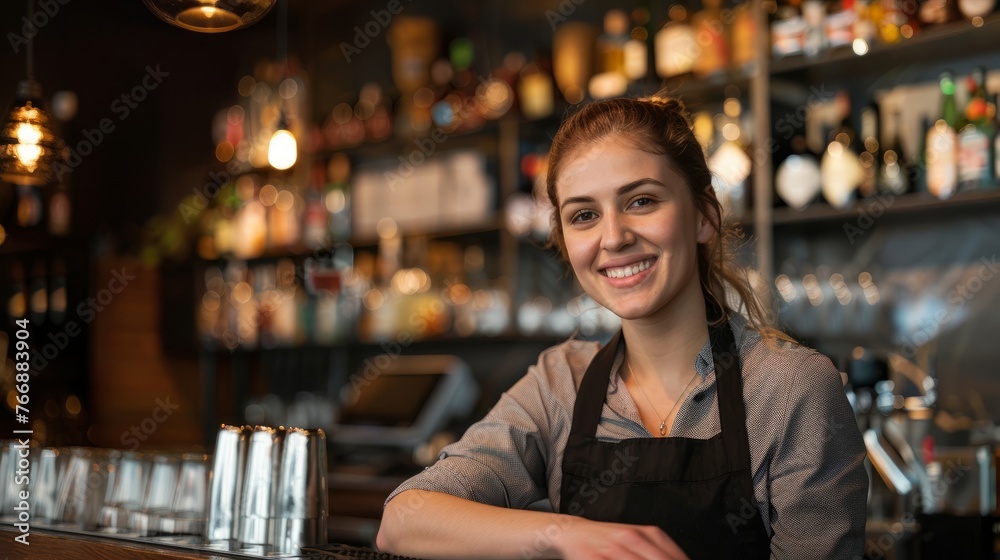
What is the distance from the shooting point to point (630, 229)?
1.48 m

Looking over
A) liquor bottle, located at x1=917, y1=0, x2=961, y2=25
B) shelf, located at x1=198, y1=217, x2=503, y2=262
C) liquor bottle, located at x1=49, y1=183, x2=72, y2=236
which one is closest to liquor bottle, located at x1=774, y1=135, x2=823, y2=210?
liquor bottle, located at x1=917, y1=0, x2=961, y2=25

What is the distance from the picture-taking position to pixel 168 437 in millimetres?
4688

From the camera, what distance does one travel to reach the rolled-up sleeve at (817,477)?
1.36 meters

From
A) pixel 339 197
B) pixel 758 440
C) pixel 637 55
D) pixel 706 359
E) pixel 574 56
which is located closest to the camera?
pixel 758 440

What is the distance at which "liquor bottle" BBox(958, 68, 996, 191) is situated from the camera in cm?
272

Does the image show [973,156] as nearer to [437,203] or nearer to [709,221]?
[709,221]

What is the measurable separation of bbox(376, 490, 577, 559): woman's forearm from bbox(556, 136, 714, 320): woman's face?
15.1 inches

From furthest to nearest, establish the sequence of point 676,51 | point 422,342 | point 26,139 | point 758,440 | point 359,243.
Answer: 1. point 359,243
2. point 422,342
3. point 676,51
4. point 26,139
5. point 758,440

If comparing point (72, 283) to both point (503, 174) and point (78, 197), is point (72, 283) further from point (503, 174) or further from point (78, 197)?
point (503, 174)

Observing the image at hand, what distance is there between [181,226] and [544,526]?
3856 mm

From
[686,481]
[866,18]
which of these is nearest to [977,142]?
[866,18]

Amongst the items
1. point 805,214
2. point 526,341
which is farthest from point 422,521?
point 526,341

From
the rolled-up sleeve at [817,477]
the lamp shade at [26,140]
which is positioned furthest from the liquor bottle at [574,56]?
the rolled-up sleeve at [817,477]

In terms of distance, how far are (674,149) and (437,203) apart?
8.16ft
